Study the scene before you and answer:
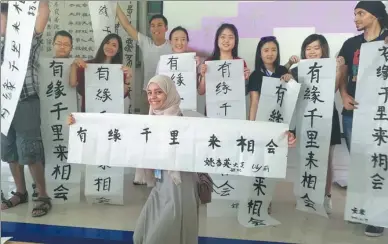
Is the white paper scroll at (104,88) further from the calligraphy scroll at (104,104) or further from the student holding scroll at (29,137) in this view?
the student holding scroll at (29,137)

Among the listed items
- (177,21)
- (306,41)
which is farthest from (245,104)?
(177,21)

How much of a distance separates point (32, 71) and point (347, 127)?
5.50ft

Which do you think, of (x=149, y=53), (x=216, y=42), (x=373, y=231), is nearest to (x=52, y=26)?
(x=149, y=53)

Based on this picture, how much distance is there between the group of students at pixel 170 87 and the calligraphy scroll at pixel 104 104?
0.16 feet

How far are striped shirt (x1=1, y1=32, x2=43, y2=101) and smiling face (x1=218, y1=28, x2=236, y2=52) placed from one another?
980 millimetres

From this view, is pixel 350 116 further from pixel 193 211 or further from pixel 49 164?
pixel 49 164

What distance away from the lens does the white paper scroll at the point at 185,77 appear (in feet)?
6.96

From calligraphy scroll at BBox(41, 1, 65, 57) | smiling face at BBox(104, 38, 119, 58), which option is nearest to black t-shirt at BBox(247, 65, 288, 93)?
smiling face at BBox(104, 38, 119, 58)

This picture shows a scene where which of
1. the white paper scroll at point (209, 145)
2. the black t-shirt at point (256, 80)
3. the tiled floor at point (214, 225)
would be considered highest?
the black t-shirt at point (256, 80)

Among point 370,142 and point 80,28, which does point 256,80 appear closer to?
point 370,142

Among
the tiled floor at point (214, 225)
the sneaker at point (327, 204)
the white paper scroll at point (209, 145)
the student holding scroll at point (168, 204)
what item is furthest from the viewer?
the sneaker at point (327, 204)

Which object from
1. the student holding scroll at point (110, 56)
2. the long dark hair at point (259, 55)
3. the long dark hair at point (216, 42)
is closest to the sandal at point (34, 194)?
the student holding scroll at point (110, 56)

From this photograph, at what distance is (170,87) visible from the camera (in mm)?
1629

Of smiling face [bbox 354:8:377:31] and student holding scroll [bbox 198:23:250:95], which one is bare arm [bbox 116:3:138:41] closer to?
student holding scroll [bbox 198:23:250:95]
